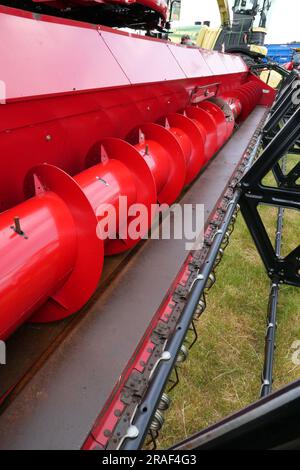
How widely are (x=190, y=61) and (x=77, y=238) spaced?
6.23ft

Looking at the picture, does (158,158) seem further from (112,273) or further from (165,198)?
(112,273)

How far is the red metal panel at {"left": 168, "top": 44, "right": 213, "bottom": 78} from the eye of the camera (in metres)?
2.11

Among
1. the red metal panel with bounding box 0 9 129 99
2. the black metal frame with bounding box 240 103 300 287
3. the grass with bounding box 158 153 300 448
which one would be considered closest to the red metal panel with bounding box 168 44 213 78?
the black metal frame with bounding box 240 103 300 287

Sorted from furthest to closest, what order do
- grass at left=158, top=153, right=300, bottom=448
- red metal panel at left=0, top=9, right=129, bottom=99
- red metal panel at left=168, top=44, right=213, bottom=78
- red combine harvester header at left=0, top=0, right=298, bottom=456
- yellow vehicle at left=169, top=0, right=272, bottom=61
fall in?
1. yellow vehicle at left=169, top=0, right=272, bottom=61
2. red metal panel at left=168, top=44, right=213, bottom=78
3. grass at left=158, top=153, right=300, bottom=448
4. red metal panel at left=0, top=9, right=129, bottom=99
5. red combine harvester header at left=0, top=0, right=298, bottom=456

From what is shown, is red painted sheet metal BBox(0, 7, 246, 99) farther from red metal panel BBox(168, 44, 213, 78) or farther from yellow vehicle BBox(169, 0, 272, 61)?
yellow vehicle BBox(169, 0, 272, 61)

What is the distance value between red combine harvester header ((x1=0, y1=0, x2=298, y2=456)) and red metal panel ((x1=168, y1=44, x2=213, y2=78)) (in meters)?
0.51

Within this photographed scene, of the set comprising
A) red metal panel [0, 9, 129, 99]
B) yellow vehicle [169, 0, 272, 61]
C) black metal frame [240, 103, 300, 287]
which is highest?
yellow vehicle [169, 0, 272, 61]

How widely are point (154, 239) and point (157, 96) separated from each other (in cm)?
90

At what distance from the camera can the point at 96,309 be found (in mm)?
1110

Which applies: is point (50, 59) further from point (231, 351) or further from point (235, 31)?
point (235, 31)

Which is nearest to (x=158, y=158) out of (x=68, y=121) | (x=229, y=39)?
(x=68, y=121)

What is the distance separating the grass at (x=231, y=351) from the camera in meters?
1.69

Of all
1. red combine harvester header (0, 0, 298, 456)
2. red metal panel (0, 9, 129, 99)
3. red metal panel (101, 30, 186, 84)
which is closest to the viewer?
red combine harvester header (0, 0, 298, 456)

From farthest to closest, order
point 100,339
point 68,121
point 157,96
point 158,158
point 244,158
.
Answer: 1. point 244,158
2. point 157,96
3. point 158,158
4. point 68,121
5. point 100,339
